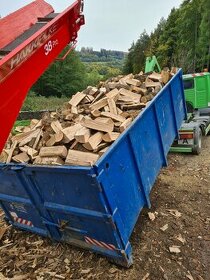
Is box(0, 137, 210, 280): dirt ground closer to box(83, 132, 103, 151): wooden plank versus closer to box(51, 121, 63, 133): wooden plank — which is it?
box(83, 132, 103, 151): wooden plank

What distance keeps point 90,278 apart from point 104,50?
465 feet

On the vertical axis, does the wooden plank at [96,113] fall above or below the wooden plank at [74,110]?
above

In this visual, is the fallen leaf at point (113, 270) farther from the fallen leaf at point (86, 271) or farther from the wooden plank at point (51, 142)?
the wooden plank at point (51, 142)

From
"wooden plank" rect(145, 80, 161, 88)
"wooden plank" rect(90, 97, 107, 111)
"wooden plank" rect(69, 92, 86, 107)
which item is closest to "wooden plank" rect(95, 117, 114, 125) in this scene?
"wooden plank" rect(90, 97, 107, 111)

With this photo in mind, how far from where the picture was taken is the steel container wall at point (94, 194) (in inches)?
131

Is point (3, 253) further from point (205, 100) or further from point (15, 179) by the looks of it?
point (205, 100)

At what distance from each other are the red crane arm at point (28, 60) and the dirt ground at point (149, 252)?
8.06 ft

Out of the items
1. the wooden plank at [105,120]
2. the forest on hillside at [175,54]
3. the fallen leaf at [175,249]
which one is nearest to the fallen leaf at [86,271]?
the fallen leaf at [175,249]

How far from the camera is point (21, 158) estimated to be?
384 centimetres

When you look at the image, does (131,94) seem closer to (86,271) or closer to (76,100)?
(76,100)

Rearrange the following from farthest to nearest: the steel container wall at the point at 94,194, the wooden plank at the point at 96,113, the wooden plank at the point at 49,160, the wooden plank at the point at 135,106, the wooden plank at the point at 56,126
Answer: the wooden plank at the point at 135,106, the wooden plank at the point at 96,113, the wooden plank at the point at 56,126, the wooden plank at the point at 49,160, the steel container wall at the point at 94,194

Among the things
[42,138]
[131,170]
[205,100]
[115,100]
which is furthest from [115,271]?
[205,100]

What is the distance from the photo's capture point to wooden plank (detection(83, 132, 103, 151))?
141 inches

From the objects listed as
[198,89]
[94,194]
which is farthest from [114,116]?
[198,89]
